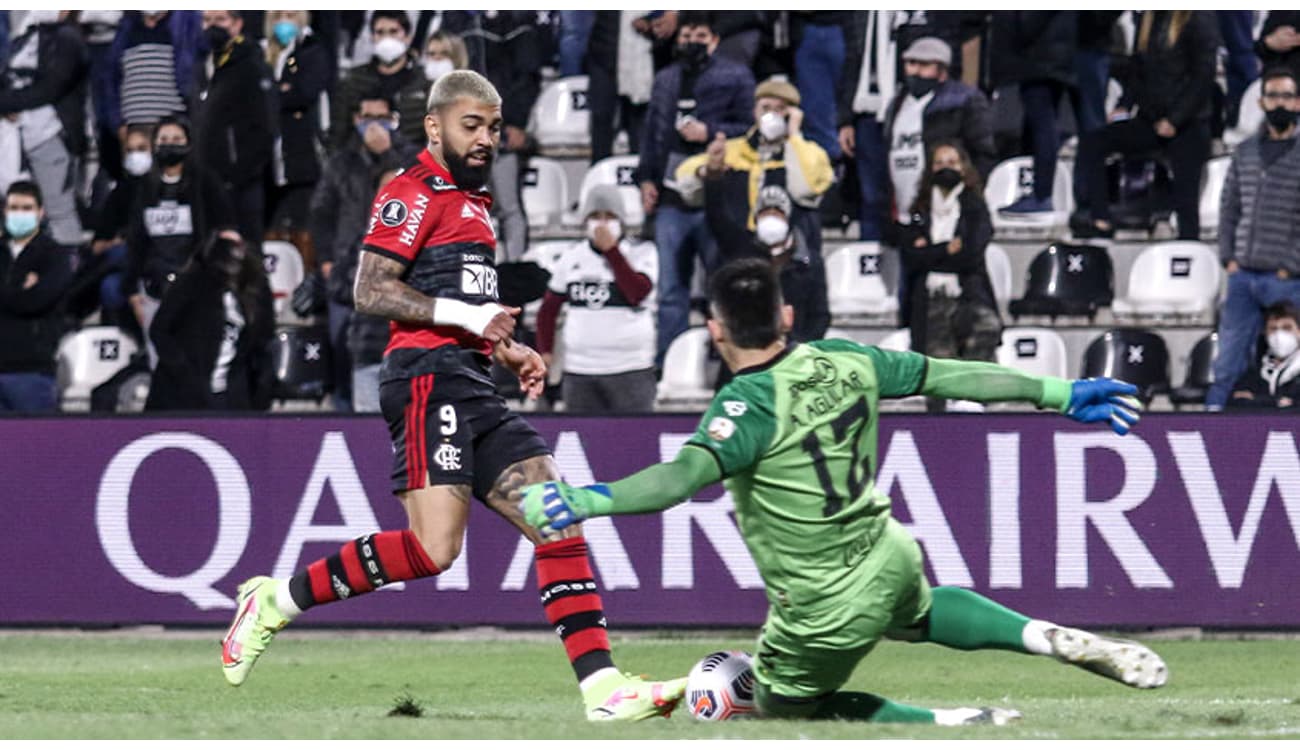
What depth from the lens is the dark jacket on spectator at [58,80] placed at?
1520cm

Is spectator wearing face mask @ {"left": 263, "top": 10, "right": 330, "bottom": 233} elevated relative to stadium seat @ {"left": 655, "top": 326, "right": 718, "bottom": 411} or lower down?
elevated

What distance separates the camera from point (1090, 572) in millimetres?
10977

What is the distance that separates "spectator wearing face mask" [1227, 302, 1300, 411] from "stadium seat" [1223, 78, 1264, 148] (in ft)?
5.25

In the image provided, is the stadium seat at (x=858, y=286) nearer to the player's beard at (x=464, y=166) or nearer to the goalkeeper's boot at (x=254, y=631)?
the player's beard at (x=464, y=166)

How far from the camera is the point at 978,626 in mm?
6531

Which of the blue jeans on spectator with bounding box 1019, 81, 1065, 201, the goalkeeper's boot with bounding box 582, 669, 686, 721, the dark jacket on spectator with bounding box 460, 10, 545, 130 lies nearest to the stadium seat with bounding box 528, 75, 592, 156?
the dark jacket on spectator with bounding box 460, 10, 545, 130

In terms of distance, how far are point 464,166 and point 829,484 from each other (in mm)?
1820

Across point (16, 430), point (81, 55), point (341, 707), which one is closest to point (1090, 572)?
point (341, 707)

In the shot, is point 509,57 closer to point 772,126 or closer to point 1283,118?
point 772,126

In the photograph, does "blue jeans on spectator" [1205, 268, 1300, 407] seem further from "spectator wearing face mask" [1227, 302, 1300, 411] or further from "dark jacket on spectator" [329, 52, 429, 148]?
"dark jacket on spectator" [329, 52, 429, 148]

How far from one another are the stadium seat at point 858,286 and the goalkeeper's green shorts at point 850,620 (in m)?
7.55

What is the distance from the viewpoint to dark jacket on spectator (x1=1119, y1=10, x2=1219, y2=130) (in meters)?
13.8

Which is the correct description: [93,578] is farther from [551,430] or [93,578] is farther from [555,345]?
[555,345]

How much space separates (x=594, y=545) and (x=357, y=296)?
159 inches
